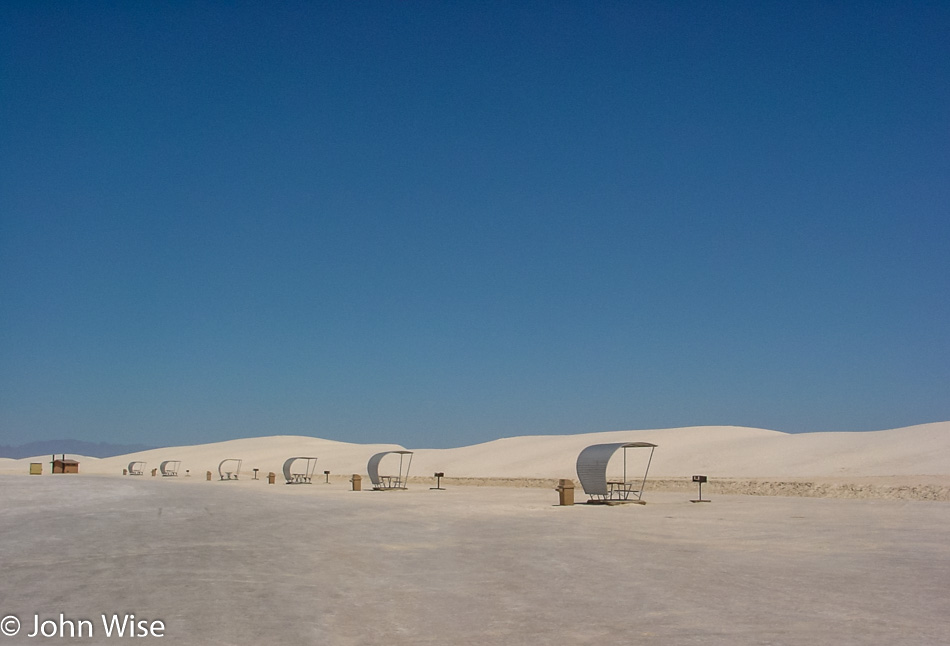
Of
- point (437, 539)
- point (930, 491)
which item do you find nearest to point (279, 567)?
point (437, 539)

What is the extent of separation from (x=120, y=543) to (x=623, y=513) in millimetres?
15015

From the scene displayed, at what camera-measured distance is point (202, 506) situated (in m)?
24.9

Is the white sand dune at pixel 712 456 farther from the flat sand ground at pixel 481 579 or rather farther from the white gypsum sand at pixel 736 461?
the flat sand ground at pixel 481 579

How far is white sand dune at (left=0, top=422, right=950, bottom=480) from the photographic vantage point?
52.1 m

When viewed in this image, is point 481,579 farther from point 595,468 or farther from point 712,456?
point 712,456

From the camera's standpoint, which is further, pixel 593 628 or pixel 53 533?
pixel 53 533

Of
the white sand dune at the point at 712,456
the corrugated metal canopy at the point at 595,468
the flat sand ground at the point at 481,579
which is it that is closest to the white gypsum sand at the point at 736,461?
the white sand dune at the point at 712,456

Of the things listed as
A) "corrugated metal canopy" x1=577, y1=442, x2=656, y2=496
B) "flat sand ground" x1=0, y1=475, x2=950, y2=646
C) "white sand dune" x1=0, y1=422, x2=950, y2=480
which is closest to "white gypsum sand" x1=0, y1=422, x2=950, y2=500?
"white sand dune" x1=0, y1=422, x2=950, y2=480

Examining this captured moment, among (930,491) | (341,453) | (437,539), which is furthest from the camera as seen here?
(341,453)

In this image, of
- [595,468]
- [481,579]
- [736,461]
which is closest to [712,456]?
[736,461]

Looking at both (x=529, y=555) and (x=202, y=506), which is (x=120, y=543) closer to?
(x=529, y=555)

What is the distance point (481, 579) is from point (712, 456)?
57.0 meters

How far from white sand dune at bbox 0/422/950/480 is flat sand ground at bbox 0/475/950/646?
33426 millimetres

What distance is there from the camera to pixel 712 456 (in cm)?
6450
